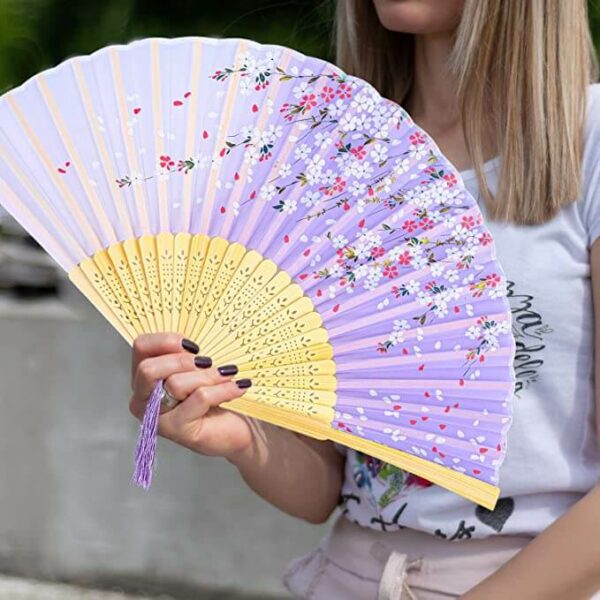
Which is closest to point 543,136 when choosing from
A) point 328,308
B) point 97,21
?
point 328,308

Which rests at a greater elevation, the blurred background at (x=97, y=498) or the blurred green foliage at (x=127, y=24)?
the blurred green foliage at (x=127, y=24)

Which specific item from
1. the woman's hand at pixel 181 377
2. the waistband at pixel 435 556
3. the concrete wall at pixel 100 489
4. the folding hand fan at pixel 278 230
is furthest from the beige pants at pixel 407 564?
the concrete wall at pixel 100 489

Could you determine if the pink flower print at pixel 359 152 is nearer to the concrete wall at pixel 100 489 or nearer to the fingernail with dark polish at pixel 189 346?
the fingernail with dark polish at pixel 189 346

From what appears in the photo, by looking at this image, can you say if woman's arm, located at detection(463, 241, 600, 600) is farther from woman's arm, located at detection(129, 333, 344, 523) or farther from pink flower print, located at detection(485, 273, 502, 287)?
woman's arm, located at detection(129, 333, 344, 523)

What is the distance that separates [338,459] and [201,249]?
41 cm

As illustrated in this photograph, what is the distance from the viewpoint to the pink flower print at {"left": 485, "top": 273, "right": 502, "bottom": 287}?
1.44 m

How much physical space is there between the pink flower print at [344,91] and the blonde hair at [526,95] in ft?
0.53

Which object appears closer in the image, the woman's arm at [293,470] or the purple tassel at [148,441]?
the purple tassel at [148,441]

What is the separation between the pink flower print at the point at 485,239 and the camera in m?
1.45

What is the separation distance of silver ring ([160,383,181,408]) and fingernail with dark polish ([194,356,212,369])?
49mm

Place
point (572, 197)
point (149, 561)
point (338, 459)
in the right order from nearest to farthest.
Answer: point (572, 197) → point (338, 459) → point (149, 561)

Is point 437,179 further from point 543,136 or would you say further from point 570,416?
point 570,416

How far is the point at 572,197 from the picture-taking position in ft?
4.78

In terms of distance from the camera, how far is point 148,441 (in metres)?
1.44
